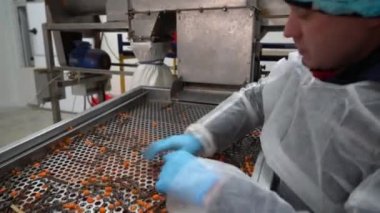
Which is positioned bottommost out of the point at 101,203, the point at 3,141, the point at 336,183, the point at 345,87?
the point at 3,141

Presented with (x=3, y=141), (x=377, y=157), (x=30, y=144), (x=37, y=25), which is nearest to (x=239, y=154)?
(x=377, y=157)

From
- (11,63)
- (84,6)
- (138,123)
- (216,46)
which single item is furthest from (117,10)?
(11,63)

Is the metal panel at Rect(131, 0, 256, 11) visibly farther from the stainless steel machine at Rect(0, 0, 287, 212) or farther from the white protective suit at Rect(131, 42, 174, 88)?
the white protective suit at Rect(131, 42, 174, 88)

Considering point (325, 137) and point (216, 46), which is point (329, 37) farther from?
point (216, 46)

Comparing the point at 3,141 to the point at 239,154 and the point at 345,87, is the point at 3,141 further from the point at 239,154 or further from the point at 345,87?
the point at 345,87

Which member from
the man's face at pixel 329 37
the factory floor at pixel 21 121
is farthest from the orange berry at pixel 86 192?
the factory floor at pixel 21 121

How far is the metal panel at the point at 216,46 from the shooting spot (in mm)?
1196

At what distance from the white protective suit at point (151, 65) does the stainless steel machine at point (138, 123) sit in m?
0.03

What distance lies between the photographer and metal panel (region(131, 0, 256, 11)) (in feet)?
3.89

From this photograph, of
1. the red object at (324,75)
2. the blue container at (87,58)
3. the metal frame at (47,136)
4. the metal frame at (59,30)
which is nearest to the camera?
the red object at (324,75)

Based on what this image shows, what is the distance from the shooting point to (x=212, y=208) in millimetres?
470

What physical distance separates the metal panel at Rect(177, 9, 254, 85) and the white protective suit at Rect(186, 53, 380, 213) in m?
0.54

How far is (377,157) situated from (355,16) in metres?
0.21

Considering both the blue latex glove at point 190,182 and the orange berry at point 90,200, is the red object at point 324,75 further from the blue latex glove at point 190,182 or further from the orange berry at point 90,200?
the orange berry at point 90,200
